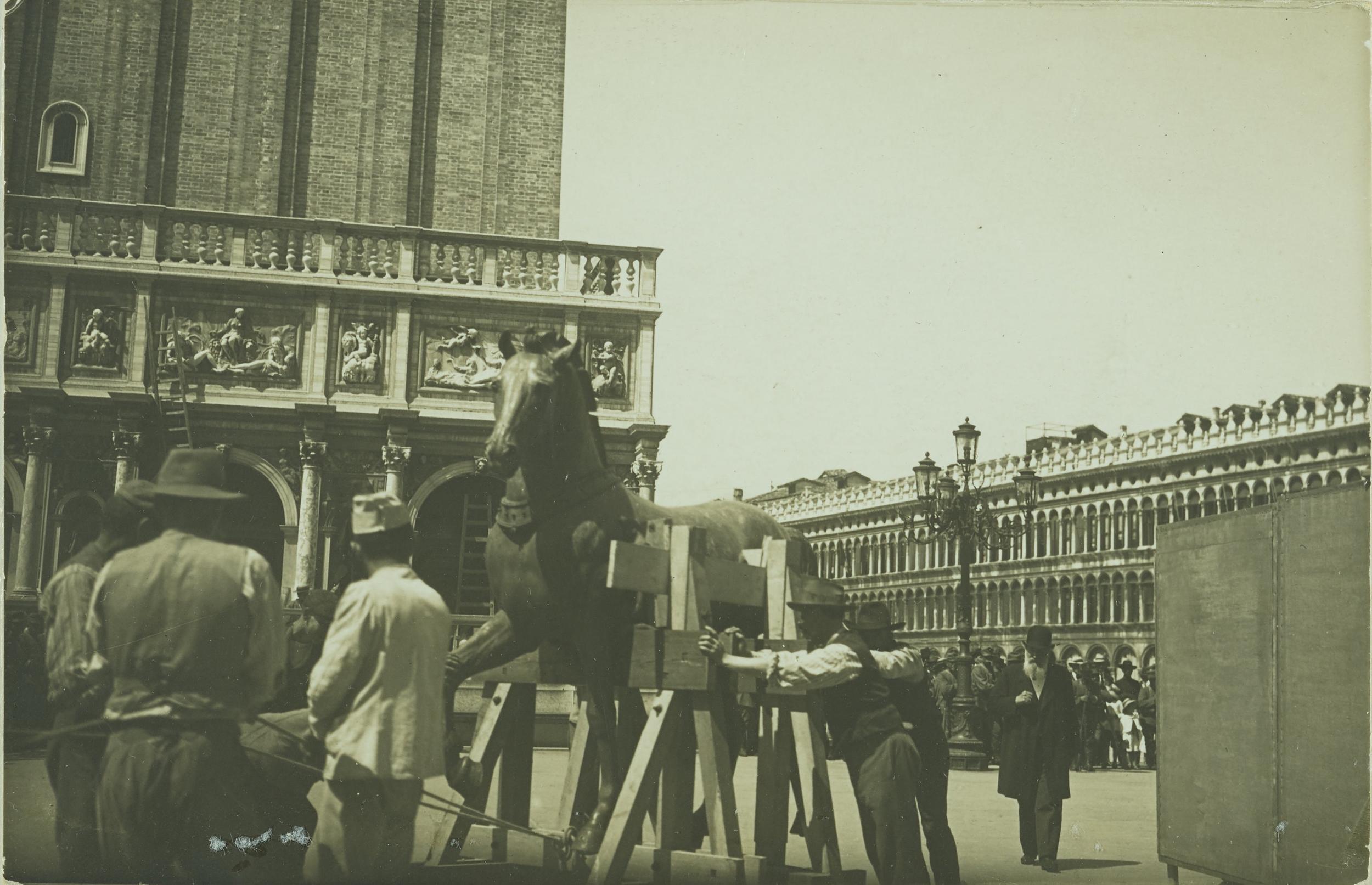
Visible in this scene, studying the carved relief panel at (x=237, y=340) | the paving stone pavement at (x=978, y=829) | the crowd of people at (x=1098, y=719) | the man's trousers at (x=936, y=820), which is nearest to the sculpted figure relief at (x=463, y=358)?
the carved relief panel at (x=237, y=340)

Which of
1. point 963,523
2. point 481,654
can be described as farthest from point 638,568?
point 963,523

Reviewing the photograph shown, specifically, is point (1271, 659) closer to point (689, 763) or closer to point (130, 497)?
point (689, 763)

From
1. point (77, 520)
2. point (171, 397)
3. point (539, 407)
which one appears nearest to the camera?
point (539, 407)

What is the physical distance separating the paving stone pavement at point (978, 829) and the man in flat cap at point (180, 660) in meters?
1.85

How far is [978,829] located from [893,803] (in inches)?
204

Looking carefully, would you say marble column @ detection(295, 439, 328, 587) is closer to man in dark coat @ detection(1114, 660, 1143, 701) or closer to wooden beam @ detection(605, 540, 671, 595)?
wooden beam @ detection(605, 540, 671, 595)

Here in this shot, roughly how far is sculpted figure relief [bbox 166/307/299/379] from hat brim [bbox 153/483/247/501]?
13293mm

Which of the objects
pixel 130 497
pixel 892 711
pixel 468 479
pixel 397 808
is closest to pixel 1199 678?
pixel 892 711

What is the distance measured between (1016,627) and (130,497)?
59.4m

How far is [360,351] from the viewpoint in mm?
20406

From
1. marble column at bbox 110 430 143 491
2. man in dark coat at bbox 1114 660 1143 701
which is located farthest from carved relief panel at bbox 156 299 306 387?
man in dark coat at bbox 1114 660 1143 701

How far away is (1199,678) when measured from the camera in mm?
8883

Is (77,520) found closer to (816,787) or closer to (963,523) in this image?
(963,523)

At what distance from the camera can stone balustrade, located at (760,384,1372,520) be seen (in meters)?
47.9
